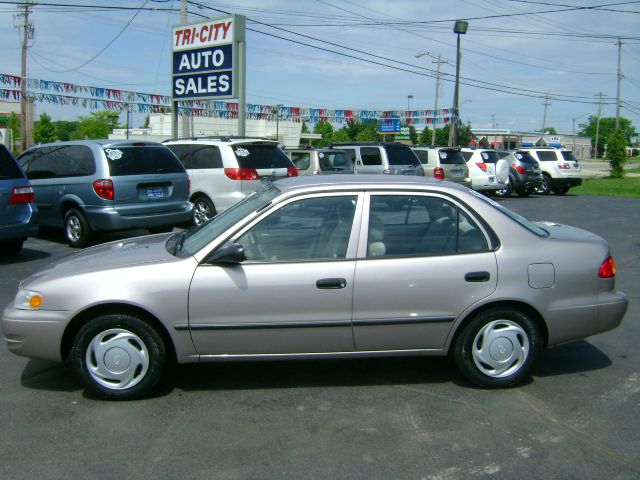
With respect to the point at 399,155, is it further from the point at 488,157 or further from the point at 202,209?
the point at 202,209

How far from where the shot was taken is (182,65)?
1855 cm

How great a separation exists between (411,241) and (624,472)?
1.90 metres

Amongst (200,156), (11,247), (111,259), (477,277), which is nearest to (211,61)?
(200,156)

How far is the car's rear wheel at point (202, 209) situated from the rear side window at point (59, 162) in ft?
8.66

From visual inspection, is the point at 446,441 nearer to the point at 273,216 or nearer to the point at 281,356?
the point at 281,356

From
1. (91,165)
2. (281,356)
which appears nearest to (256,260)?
(281,356)

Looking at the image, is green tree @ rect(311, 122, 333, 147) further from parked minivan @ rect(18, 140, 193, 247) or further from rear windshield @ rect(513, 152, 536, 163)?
parked minivan @ rect(18, 140, 193, 247)

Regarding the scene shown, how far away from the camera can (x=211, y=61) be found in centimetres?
1784

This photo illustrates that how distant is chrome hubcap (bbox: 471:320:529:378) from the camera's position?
452 centimetres

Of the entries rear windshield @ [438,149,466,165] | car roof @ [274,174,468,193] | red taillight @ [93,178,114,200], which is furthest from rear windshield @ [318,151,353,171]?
car roof @ [274,174,468,193]

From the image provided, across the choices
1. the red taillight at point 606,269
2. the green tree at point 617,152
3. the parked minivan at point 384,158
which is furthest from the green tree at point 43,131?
the red taillight at point 606,269

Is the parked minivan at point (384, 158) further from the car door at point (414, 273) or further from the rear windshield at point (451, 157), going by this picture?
the car door at point (414, 273)

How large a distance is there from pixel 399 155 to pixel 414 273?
13.3 meters

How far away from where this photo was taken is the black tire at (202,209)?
1241cm
